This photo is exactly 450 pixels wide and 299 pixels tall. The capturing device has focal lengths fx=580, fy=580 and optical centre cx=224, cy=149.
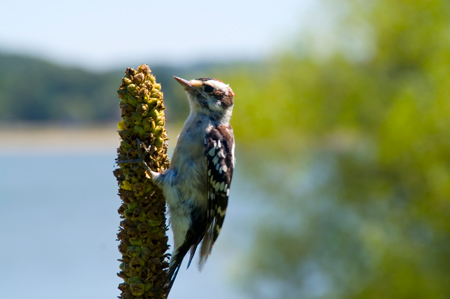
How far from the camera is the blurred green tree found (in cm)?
1424

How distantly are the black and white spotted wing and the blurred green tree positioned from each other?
1056 cm

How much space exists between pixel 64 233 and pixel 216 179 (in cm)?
1818

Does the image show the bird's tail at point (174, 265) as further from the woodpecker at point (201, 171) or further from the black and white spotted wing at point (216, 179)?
the black and white spotted wing at point (216, 179)

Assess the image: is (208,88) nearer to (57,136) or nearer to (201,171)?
(201,171)

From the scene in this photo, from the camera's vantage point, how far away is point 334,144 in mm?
15516

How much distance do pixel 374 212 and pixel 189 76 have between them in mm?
5937

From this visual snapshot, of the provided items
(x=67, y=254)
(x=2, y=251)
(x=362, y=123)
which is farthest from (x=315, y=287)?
(x=2, y=251)

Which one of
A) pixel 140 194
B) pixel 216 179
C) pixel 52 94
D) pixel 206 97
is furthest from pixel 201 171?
pixel 52 94

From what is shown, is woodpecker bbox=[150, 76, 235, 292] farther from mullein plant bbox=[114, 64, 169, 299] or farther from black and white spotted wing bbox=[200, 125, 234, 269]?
mullein plant bbox=[114, 64, 169, 299]

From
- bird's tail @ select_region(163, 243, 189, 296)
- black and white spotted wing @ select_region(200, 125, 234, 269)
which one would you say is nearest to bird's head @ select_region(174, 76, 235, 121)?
black and white spotted wing @ select_region(200, 125, 234, 269)

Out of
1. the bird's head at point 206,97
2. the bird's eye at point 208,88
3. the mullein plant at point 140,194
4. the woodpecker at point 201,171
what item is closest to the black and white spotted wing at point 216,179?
the woodpecker at point 201,171

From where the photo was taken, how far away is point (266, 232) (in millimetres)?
15102

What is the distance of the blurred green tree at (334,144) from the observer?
14242 millimetres

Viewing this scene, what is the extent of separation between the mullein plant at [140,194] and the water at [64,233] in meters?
7.52
